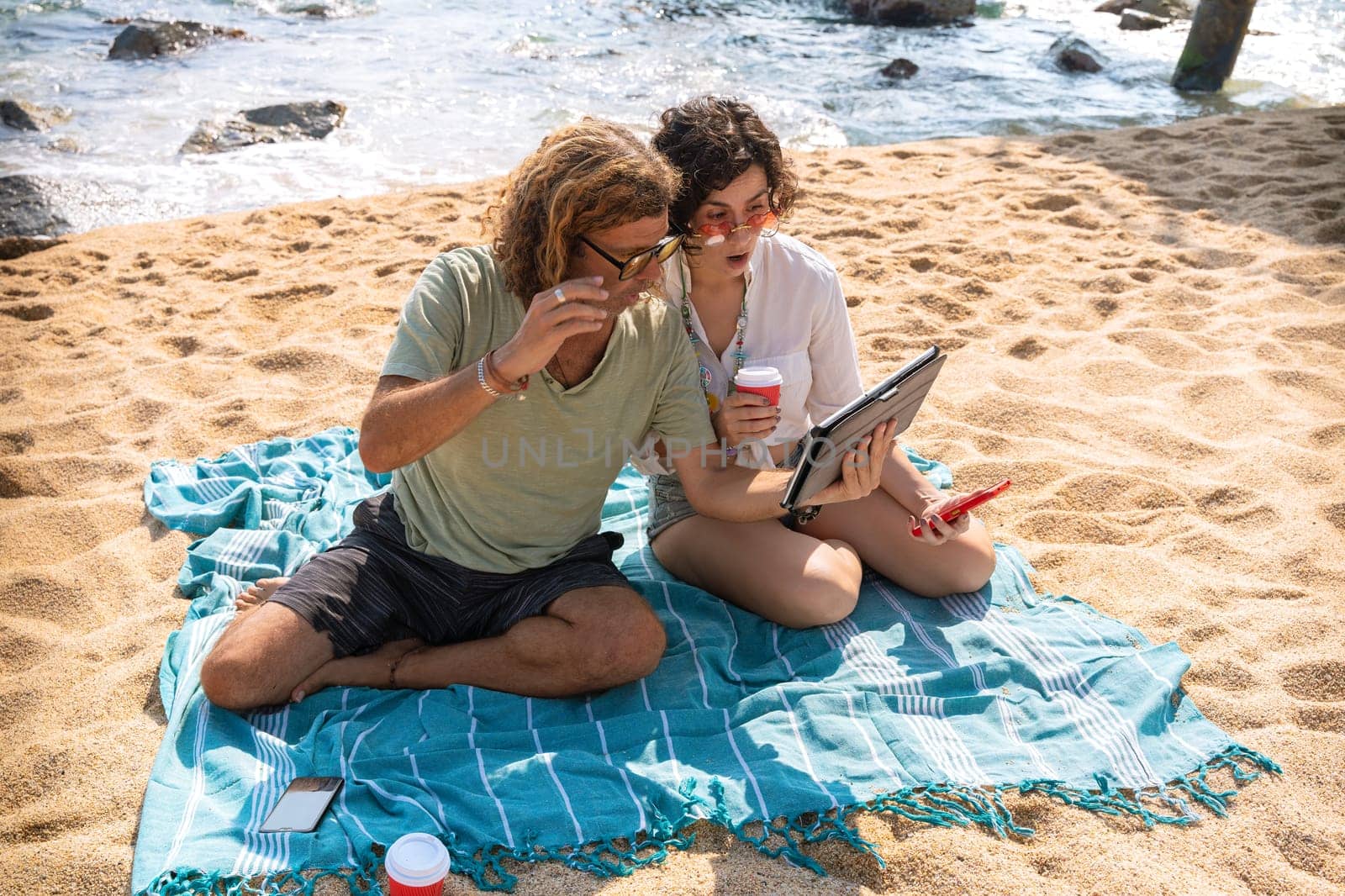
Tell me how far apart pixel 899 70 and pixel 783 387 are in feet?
30.6

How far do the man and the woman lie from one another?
23 cm

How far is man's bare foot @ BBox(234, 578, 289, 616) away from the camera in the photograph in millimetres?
3018

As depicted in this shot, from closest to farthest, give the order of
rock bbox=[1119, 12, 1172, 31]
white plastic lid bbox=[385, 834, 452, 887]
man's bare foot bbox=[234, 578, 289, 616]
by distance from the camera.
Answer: white plastic lid bbox=[385, 834, 452, 887], man's bare foot bbox=[234, 578, 289, 616], rock bbox=[1119, 12, 1172, 31]

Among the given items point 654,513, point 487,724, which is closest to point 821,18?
point 654,513

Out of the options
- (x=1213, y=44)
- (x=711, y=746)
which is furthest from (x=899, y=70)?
(x=711, y=746)

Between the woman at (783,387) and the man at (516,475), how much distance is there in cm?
23

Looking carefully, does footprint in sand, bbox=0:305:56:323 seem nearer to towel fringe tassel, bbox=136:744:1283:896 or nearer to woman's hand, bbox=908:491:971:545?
towel fringe tassel, bbox=136:744:1283:896

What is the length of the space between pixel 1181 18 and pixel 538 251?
1496 cm

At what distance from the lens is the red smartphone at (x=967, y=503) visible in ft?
9.46

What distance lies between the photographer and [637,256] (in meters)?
2.44

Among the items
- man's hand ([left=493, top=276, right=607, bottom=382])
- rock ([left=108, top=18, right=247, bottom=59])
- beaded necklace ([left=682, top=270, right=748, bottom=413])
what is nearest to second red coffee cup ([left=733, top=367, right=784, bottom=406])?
beaded necklace ([left=682, top=270, right=748, bottom=413])

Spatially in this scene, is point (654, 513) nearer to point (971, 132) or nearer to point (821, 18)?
point (971, 132)

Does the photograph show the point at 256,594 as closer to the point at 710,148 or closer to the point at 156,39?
the point at 710,148

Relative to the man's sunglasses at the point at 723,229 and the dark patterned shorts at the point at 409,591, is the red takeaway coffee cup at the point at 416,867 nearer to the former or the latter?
the dark patterned shorts at the point at 409,591
